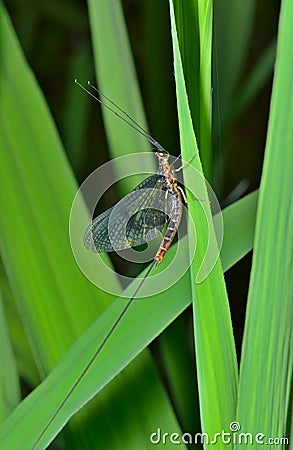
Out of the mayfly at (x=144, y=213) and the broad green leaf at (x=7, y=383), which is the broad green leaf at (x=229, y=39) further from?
the broad green leaf at (x=7, y=383)

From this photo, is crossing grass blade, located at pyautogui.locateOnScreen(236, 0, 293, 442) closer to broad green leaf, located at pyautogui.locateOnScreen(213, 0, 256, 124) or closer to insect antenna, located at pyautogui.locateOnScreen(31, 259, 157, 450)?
insect antenna, located at pyautogui.locateOnScreen(31, 259, 157, 450)

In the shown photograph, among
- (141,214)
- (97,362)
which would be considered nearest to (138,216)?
(141,214)

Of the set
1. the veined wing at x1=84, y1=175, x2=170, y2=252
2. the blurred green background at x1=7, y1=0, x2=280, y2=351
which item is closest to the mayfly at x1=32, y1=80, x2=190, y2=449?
the veined wing at x1=84, y1=175, x2=170, y2=252

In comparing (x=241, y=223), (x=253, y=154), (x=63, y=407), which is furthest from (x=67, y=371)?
(x=253, y=154)

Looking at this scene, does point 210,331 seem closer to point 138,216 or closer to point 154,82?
point 138,216

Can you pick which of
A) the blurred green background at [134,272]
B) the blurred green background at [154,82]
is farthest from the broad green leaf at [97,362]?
the blurred green background at [154,82]

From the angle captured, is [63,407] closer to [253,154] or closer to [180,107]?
[180,107]

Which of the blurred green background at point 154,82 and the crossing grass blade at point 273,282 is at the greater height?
the blurred green background at point 154,82
